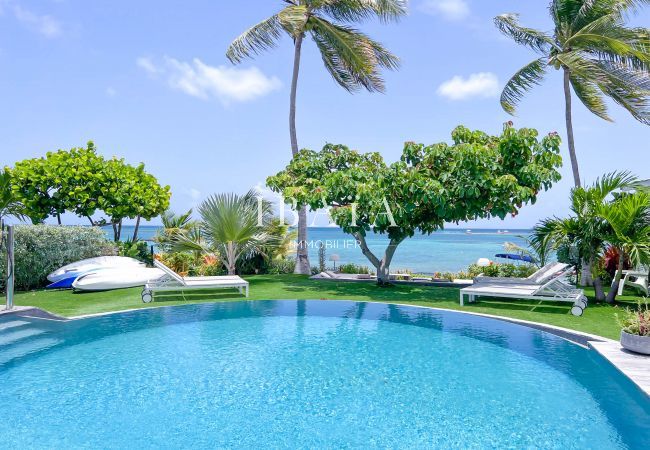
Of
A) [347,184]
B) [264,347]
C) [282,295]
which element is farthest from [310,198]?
[264,347]

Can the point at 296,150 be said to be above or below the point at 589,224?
above

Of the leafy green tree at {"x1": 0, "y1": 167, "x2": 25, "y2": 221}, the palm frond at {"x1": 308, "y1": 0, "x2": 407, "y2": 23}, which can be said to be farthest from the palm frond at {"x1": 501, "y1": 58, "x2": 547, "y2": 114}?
the leafy green tree at {"x1": 0, "y1": 167, "x2": 25, "y2": 221}

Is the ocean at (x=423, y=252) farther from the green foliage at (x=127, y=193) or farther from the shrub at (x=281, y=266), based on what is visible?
the shrub at (x=281, y=266)

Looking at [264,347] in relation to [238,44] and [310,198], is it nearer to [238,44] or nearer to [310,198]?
[310,198]

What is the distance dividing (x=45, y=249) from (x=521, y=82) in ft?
65.4

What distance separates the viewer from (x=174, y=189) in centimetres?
2150

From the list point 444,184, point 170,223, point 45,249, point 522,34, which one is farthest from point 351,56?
point 45,249

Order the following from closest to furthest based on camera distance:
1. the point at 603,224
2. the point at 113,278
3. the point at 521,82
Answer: the point at 603,224 → the point at 113,278 → the point at 521,82

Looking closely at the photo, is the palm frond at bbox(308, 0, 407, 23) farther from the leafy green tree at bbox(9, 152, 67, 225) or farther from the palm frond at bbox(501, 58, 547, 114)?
the leafy green tree at bbox(9, 152, 67, 225)

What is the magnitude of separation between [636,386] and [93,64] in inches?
794

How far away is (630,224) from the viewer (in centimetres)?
1038

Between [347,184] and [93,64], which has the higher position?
[93,64]

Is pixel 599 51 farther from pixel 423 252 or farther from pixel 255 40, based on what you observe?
pixel 423 252

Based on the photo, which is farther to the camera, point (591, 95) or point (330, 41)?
point (330, 41)
